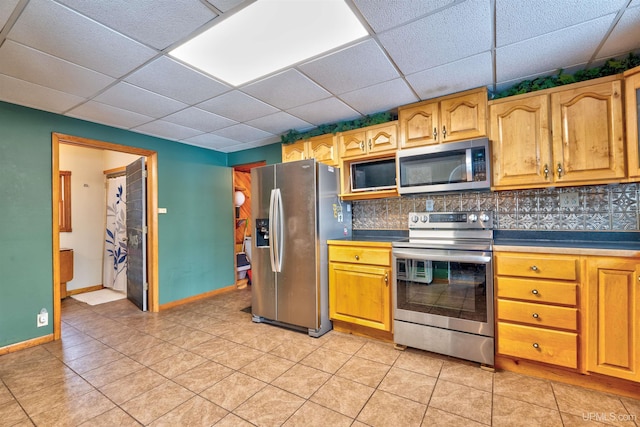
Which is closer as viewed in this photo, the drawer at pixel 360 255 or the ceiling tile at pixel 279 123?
the drawer at pixel 360 255

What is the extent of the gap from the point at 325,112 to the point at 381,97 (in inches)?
25.4

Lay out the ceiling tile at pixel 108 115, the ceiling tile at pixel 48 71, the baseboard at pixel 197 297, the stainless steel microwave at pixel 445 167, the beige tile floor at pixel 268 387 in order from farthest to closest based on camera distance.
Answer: the baseboard at pixel 197 297
the ceiling tile at pixel 108 115
the stainless steel microwave at pixel 445 167
the ceiling tile at pixel 48 71
the beige tile floor at pixel 268 387

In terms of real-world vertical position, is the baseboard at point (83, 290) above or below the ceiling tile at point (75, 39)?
below

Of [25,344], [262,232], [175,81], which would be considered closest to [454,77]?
[175,81]

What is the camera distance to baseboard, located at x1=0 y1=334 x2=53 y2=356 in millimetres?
2666

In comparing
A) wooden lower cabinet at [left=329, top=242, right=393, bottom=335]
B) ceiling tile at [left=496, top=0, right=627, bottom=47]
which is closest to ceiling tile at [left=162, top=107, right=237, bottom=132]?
wooden lower cabinet at [left=329, top=242, right=393, bottom=335]

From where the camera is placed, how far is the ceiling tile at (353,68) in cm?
201

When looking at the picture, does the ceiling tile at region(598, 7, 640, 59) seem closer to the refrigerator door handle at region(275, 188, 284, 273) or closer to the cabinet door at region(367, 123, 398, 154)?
the cabinet door at region(367, 123, 398, 154)

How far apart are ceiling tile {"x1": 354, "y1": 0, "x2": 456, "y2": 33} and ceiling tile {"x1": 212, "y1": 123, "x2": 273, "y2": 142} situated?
2208 mm

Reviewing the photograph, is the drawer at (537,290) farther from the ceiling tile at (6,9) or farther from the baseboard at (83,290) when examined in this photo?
the baseboard at (83,290)

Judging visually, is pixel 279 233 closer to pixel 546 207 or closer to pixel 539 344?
pixel 539 344

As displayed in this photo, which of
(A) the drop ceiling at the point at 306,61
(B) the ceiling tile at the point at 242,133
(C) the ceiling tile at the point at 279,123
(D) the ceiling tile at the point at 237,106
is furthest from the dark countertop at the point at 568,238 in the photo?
(B) the ceiling tile at the point at 242,133

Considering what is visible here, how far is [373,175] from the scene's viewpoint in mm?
3145

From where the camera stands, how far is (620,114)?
2051 mm
